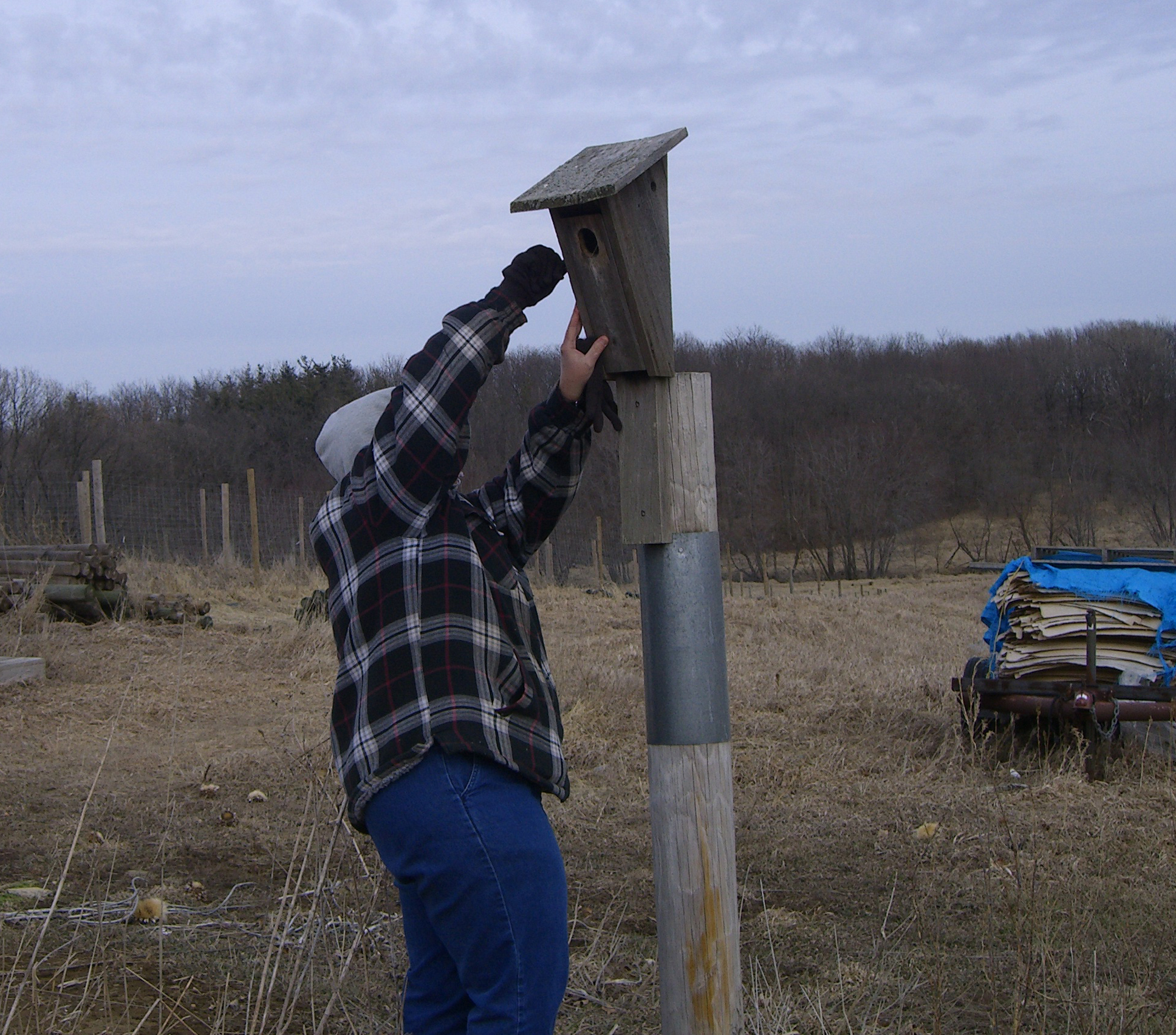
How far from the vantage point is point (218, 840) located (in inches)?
207

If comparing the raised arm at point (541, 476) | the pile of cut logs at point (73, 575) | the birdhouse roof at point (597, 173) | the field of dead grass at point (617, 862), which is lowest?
the field of dead grass at point (617, 862)

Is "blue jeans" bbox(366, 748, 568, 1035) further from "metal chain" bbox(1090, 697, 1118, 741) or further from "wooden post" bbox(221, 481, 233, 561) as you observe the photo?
"wooden post" bbox(221, 481, 233, 561)

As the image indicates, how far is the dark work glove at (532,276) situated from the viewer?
2336 mm

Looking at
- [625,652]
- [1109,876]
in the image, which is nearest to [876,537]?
[625,652]

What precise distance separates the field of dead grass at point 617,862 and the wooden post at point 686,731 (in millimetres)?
506

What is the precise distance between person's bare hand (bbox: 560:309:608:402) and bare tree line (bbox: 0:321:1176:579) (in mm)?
28547

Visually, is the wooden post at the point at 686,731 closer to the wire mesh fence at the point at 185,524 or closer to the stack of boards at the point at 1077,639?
the stack of boards at the point at 1077,639

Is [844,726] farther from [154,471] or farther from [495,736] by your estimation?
[154,471]

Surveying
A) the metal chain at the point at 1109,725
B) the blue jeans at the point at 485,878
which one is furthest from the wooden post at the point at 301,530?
the blue jeans at the point at 485,878

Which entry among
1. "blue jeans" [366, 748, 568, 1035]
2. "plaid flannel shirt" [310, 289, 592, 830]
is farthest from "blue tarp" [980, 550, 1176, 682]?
"blue jeans" [366, 748, 568, 1035]

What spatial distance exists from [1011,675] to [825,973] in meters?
3.97

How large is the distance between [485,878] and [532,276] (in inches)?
46.6

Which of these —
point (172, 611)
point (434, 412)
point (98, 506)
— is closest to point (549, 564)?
point (98, 506)

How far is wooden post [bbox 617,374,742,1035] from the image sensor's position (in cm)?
239
